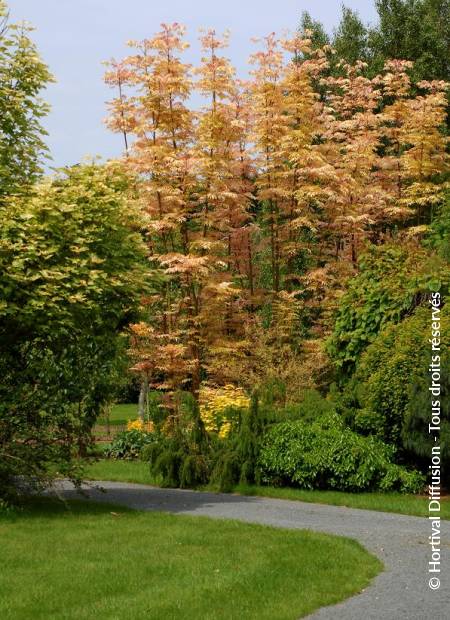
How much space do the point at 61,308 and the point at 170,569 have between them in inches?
177

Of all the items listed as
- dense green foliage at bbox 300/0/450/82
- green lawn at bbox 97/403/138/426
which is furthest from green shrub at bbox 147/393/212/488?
dense green foliage at bbox 300/0/450/82

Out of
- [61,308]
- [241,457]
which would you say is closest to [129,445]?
[241,457]

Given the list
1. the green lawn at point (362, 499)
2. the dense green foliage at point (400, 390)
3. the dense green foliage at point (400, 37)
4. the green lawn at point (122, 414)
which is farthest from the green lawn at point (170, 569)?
the dense green foliage at point (400, 37)

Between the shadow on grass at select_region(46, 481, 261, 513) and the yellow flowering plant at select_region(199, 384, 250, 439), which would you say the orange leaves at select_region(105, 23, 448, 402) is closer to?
the yellow flowering plant at select_region(199, 384, 250, 439)

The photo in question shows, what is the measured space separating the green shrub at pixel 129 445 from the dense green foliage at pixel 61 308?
745cm

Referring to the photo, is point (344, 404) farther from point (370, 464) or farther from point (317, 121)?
point (317, 121)

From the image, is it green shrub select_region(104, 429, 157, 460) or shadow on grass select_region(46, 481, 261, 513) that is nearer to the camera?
shadow on grass select_region(46, 481, 261, 513)

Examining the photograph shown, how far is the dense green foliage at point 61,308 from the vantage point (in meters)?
11.8

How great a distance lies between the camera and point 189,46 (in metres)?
24.3

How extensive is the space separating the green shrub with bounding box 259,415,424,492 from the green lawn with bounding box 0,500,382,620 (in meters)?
3.41

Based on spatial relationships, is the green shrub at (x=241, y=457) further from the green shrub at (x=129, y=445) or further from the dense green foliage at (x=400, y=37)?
the dense green foliage at (x=400, y=37)

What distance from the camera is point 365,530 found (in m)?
11.5

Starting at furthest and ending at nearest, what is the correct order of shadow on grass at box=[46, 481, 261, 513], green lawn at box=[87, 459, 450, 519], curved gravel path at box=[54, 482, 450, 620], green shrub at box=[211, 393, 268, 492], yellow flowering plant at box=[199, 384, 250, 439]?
yellow flowering plant at box=[199, 384, 250, 439], green shrub at box=[211, 393, 268, 492], shadow on grass at box=[46, 481, 261, 513], green lawn at box=[87, 459, 450, 519], curved gravel path at box=[54, 482, 450, 620]

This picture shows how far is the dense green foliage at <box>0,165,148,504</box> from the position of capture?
11.8 meters
